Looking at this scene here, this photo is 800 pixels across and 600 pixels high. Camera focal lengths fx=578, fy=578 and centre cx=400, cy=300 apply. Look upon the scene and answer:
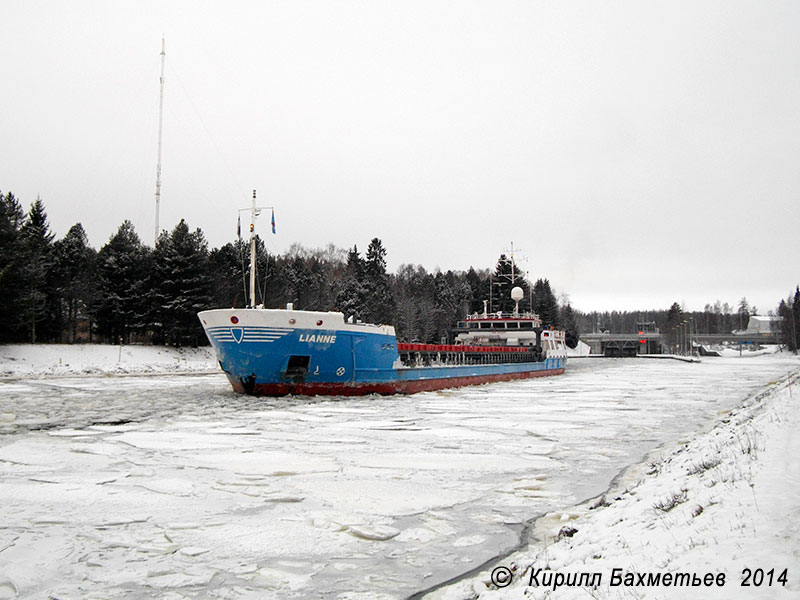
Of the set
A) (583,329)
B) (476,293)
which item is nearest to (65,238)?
(476,293)

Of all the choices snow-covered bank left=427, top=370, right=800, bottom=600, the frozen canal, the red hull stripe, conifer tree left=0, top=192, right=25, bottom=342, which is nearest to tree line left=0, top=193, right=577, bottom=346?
conifer tree left=0, top=192, right=25, bottom=342

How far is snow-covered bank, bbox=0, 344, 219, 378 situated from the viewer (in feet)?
94.1

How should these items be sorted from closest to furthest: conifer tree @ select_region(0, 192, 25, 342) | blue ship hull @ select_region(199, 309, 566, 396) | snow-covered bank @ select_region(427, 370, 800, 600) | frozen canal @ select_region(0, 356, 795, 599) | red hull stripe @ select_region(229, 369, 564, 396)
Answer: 1. snow-covered bank @ select_region(427, 370, 800, 600)
2. frozen canal @ select_region(0, 356, 795, 599)
3. blue ship hull @ select_region(199, 309, 566, 396)
4. red hull stripe @ select_region(229, 369, 564, 396)
5. conifer tree @ select_region(0, 192, 25, 342)

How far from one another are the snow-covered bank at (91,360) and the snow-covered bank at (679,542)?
89.8 ft

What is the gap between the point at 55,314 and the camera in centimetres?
3997

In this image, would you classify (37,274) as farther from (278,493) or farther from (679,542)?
(679,542)

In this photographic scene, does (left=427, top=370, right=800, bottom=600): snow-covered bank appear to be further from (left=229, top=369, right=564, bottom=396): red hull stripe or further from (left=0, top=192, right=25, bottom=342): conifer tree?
(left=0, top=192, right=25, bottom=342): conifer tree

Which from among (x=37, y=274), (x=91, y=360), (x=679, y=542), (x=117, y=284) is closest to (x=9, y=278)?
(x=37, y=274)

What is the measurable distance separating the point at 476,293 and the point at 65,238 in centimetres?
6490

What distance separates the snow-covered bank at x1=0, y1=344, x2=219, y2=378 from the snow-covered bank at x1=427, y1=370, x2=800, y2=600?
89.8 ft

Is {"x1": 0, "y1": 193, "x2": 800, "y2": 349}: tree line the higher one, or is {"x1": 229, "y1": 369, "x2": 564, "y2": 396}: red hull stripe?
{"x1": 0, "y1": 193, "x2": 800, "y2": 349}: tree line

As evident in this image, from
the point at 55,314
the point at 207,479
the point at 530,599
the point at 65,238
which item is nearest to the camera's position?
the point at 530,599

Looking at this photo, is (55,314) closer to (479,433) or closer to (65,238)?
(65,238)

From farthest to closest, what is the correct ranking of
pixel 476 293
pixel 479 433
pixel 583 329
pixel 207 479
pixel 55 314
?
pixel 583 329 < pixel 476 293 < pixel 55 314 < pixel 479 433 < pixel 207 479
